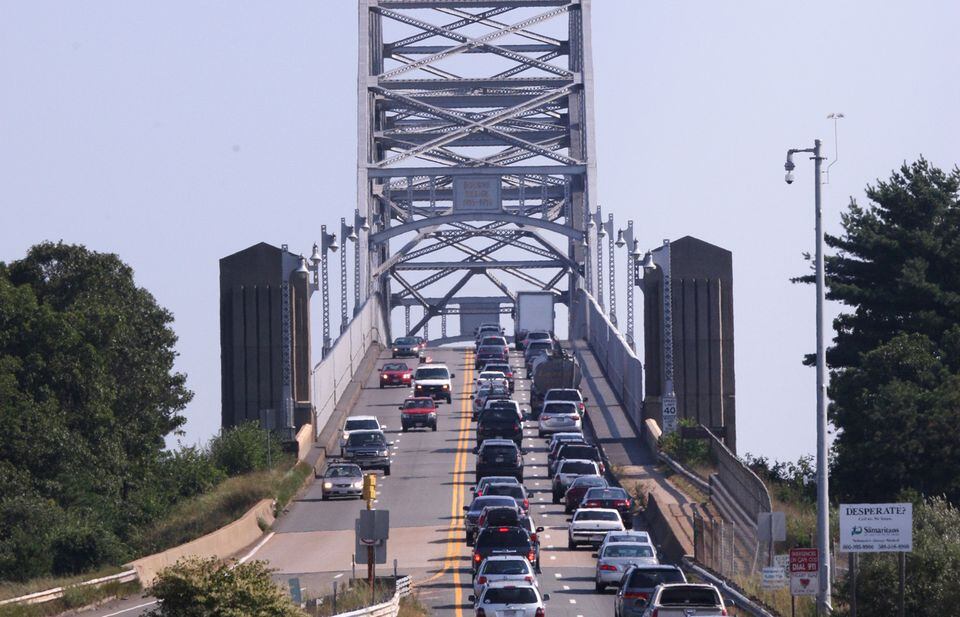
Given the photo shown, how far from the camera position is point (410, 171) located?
459 ft

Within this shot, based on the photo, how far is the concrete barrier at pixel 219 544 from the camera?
149ft

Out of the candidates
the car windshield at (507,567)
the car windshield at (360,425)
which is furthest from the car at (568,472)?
the car windshield at (507,567)

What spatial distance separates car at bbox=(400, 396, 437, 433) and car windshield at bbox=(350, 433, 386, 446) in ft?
35.9

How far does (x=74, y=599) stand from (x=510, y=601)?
11.7 meters

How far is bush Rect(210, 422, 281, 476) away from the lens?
225 feet

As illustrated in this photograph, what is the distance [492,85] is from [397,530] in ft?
329

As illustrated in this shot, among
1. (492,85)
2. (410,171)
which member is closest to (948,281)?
(410,171)

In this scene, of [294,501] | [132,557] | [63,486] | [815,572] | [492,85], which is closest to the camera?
[815,572]

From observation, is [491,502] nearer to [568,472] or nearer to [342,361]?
[568,472]

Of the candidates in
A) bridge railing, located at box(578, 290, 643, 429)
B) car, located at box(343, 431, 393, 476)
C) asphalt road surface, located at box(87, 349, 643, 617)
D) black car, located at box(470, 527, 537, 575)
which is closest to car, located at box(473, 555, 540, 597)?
asphalt road surface, located at box(87, 349, 643, 617)

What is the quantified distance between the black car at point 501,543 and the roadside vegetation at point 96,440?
48.6 feet

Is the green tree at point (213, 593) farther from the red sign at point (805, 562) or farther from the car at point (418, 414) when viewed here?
the car at point (418, 414)

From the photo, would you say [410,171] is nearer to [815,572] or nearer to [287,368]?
[287,368]

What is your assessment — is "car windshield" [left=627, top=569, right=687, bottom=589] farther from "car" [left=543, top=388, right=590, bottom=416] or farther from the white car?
"car" [left=543, top=388, right=590, bottom=416]
